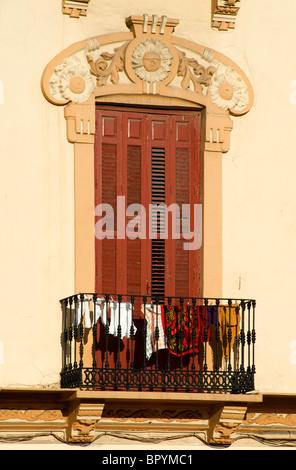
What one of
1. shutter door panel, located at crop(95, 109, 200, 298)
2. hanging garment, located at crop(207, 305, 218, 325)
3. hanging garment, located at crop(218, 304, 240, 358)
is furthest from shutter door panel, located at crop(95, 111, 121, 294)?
hanging garment, located at crop(218, 304, 240, 358)

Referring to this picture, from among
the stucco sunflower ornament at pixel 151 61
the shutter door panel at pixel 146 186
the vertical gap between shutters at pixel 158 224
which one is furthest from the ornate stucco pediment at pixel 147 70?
the vertical gap between shutters at pixel 158 224

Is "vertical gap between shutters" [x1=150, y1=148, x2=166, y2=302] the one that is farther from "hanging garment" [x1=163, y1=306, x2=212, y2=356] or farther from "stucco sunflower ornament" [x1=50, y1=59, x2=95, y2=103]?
"stucco sunflower ornament" [x1=50, y1=59, x2=95, y2=103]

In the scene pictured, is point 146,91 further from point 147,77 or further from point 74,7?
point 74,7

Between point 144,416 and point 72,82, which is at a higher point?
point 72,82

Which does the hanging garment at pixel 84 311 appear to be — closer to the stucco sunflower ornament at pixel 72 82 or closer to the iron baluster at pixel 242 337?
the iron baluster at pixel 242 337

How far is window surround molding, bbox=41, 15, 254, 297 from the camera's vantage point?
18.5 metres

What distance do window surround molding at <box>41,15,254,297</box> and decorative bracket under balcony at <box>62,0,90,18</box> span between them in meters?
0.37

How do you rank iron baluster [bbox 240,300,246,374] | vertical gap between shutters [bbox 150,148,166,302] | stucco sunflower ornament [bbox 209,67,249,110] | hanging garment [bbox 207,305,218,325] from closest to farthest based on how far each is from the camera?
1. iron baluster [bbox 240,300,246,374]
2. hanging garment [bbox 207,305,218,325]
3. vertical gap between shutters [bbox 150,148,166,302]
4. stucco sunflower ornament [bbox 209,67,249,110]

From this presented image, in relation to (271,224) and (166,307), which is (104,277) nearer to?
(166,307)

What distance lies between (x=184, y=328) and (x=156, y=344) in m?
0.50

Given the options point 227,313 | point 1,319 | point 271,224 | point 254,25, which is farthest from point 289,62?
point 1,319

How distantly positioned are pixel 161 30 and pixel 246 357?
3.97m

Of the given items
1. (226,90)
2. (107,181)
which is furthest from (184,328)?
(226,90)

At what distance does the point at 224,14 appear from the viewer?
754 inches
